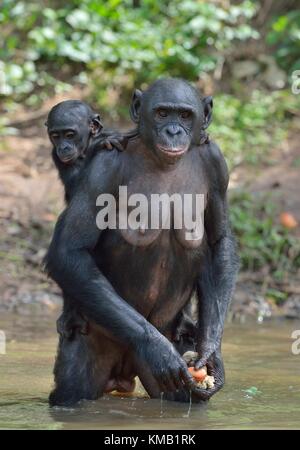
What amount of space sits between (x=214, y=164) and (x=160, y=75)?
7.58 meters

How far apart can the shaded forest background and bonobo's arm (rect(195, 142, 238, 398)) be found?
14.0 feet

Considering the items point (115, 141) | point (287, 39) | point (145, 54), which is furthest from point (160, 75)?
point (115, 141)

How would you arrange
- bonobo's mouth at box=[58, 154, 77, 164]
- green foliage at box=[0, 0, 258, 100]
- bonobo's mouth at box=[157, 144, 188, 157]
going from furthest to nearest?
green foliage at box=[0, 0, 258, 100]
bonobo's mouth at box=[58, 154, 77, 164]
bonobo's mouth at box=[157, 144, 188, 157]

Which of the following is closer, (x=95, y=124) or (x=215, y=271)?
(x=215, y=271)

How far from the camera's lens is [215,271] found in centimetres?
605

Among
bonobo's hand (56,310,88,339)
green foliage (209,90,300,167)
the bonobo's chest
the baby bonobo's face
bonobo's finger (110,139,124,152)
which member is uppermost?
green foliage (209,90,300,167)

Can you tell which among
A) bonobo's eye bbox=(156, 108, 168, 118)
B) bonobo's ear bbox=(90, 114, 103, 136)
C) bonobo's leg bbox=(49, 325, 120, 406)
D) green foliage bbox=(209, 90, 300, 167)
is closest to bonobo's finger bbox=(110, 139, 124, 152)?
bonobo's eye bbox=(156, 108, 168, 118)

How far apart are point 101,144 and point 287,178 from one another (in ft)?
20.8

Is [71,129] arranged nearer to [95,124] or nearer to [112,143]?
[95,124]

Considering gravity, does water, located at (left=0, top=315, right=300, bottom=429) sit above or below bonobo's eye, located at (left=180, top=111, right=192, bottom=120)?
below

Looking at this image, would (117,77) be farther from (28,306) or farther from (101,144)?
(101,144)

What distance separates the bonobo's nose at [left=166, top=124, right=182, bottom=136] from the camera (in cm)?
548

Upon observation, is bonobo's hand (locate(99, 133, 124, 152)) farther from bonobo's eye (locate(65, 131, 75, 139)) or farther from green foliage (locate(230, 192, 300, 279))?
green foliage (locate(230, 192, 300, 279))

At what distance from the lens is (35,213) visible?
1108 cm
